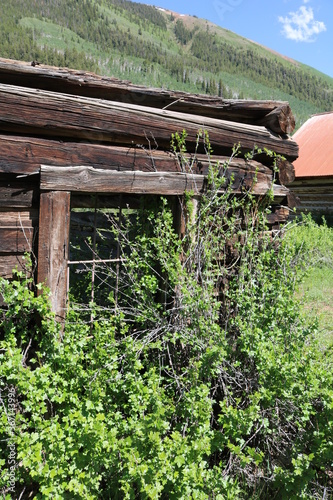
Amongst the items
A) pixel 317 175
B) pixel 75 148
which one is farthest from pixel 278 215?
pixel 317 175

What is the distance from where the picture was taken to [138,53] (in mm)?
78188

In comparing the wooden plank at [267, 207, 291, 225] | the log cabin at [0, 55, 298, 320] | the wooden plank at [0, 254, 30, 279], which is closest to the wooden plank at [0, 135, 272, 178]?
the log cabin at [0, 55, 298, 320]

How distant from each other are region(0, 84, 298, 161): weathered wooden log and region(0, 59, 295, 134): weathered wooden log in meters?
0.12

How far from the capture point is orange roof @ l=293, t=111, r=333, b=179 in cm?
1446

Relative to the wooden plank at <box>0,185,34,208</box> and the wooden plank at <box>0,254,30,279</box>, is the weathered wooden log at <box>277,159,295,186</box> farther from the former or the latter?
the wooden plank at <box>0,254,30,279</box>

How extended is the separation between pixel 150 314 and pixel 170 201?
103 centimetres

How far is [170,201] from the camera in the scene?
13.0 ft

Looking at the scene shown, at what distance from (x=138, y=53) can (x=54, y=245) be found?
8276 centimetres

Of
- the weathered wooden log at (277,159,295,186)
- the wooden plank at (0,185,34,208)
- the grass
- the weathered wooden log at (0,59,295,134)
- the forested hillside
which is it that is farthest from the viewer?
the forested hillside

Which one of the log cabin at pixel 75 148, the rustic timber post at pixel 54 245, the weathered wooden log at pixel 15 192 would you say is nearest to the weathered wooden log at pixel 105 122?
the log cabin at pixel 75 148

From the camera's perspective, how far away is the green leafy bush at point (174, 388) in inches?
105

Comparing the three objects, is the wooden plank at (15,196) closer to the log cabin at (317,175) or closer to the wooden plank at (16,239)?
the wooden plank at (16,239)

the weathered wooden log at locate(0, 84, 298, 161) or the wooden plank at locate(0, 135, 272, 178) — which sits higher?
the weathered wooden log at locate(0, 84, 298, 161)

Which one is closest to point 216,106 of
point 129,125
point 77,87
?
point 129,125
